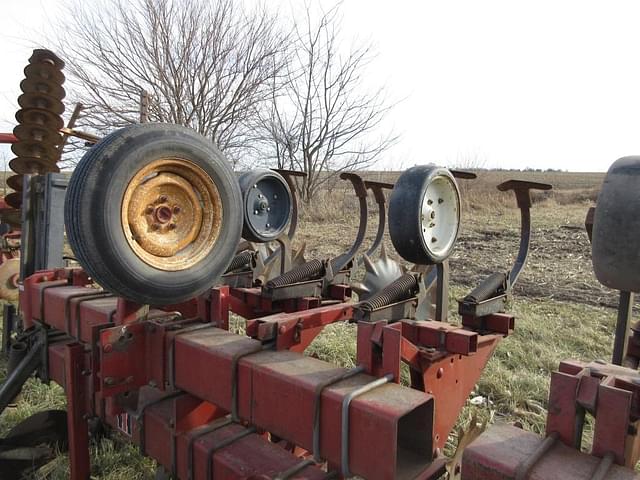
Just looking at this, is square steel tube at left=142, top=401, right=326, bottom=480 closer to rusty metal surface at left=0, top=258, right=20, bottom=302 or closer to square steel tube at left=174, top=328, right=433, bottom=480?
square steel tube at left=174, top=328, right=433, bottom=480

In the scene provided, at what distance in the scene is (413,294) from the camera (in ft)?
8.92

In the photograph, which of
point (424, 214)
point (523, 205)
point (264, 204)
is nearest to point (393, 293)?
point (424, 214)

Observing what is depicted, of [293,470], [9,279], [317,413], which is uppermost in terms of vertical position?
[317,413]

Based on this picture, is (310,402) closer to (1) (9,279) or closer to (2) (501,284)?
(2) (501,284)

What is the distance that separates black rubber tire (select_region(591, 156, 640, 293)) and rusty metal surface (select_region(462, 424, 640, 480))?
1.57 feet

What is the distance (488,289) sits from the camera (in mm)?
2707

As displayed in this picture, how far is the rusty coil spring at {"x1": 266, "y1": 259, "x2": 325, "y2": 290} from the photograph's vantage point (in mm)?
3215

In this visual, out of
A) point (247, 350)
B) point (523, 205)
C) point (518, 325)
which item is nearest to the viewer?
point (247, 350)

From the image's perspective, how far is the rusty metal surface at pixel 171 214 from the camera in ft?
6.21

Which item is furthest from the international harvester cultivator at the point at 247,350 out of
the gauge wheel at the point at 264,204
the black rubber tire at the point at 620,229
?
the gauge wheel at the point at 264,204

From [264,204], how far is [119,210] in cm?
206

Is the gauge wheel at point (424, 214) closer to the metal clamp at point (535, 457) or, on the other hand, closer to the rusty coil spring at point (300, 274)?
the rusty coil spring at point (300, 274)


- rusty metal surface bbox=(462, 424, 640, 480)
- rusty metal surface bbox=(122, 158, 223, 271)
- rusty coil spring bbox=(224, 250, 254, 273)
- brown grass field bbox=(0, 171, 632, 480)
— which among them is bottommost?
brown grass field bbox=(0, 171, 632, 480)

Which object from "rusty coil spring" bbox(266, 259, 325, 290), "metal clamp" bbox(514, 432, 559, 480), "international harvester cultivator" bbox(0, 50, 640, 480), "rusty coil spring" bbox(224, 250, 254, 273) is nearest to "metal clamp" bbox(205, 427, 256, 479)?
"international harvester cultivator" bbox(0, 50, 640, 480)
